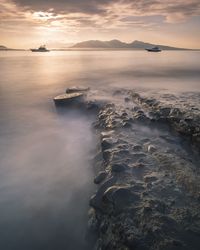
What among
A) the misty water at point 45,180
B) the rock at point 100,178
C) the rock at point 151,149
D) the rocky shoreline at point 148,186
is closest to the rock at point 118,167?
the rocky shoreline at point 148,186

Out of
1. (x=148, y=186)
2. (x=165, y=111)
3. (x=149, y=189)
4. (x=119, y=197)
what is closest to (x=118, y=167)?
(x=148, y=186)

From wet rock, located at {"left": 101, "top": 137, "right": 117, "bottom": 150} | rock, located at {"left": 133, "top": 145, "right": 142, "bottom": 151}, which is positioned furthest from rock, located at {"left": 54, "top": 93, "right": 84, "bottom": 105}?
rock, located at {"left": 133, "top": 145, "right": 142, "bottom": 151}

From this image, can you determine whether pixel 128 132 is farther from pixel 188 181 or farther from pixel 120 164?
pixel 188 181

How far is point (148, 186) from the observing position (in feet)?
22.1

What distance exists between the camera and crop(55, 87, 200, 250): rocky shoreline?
5.16 meters

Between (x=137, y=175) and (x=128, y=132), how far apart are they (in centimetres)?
389

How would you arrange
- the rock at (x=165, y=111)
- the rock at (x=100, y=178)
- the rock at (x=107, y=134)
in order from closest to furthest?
1. the rock at (x=100, y=178)
2. the rock at (x=107, y=134)
3. the rock at (x=165, y=111)

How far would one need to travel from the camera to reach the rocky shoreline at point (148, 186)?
5.16 metres

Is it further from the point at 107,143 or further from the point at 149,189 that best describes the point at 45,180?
the point at 149,189

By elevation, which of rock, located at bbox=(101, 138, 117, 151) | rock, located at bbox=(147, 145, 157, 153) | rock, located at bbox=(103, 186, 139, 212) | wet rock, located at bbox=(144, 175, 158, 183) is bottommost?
rock, located at bbox=(101, 138, 117, 151)

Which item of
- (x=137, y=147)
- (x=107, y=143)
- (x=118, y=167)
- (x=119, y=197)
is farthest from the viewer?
(x=107, y=143)

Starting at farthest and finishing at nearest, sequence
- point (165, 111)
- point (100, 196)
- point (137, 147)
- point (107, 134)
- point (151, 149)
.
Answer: point (165, 111) < point (107, 134) < point (137, 147) < point (151, 149) < point (100, 196)

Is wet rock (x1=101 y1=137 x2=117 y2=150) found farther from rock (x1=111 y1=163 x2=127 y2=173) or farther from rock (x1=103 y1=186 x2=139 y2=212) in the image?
rock (x1=103 y1=186 x2=139 y2=212)

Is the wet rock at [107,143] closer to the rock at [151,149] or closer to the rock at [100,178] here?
the rock at [151,149]
